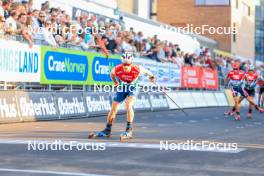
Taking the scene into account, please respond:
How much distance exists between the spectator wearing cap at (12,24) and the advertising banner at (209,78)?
2119 centimetres

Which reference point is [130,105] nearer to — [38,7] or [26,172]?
[26,172]

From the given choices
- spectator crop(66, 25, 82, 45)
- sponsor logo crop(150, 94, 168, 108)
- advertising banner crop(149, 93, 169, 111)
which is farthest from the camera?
sponsor logo crop(150, 94, 168, 108)

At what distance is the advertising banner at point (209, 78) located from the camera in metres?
41.6

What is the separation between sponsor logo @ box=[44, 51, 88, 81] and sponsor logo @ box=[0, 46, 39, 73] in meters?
0.77

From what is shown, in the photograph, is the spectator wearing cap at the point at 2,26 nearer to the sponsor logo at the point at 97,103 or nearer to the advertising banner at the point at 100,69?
the sponsor logo at the point at 97,103

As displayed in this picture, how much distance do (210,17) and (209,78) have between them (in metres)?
24.8

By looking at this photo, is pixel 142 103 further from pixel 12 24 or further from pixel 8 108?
pixel 8 108

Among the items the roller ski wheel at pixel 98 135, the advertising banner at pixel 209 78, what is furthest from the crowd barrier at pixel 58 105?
the advertising banner at pixel 209 78

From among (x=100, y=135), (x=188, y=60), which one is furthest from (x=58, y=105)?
(x=188, y=60)

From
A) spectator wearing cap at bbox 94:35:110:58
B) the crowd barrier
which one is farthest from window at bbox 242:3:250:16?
spectator wearing cap at bbox 94:35:110:58

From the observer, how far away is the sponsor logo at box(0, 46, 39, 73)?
2066 centimetres

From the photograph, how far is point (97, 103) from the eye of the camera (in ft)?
87.3

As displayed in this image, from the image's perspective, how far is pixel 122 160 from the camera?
11.3 meters

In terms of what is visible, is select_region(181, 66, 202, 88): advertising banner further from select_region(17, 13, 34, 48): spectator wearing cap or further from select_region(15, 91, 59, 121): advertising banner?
select_region(17, 13, 34, 48): spectator wearing cap
